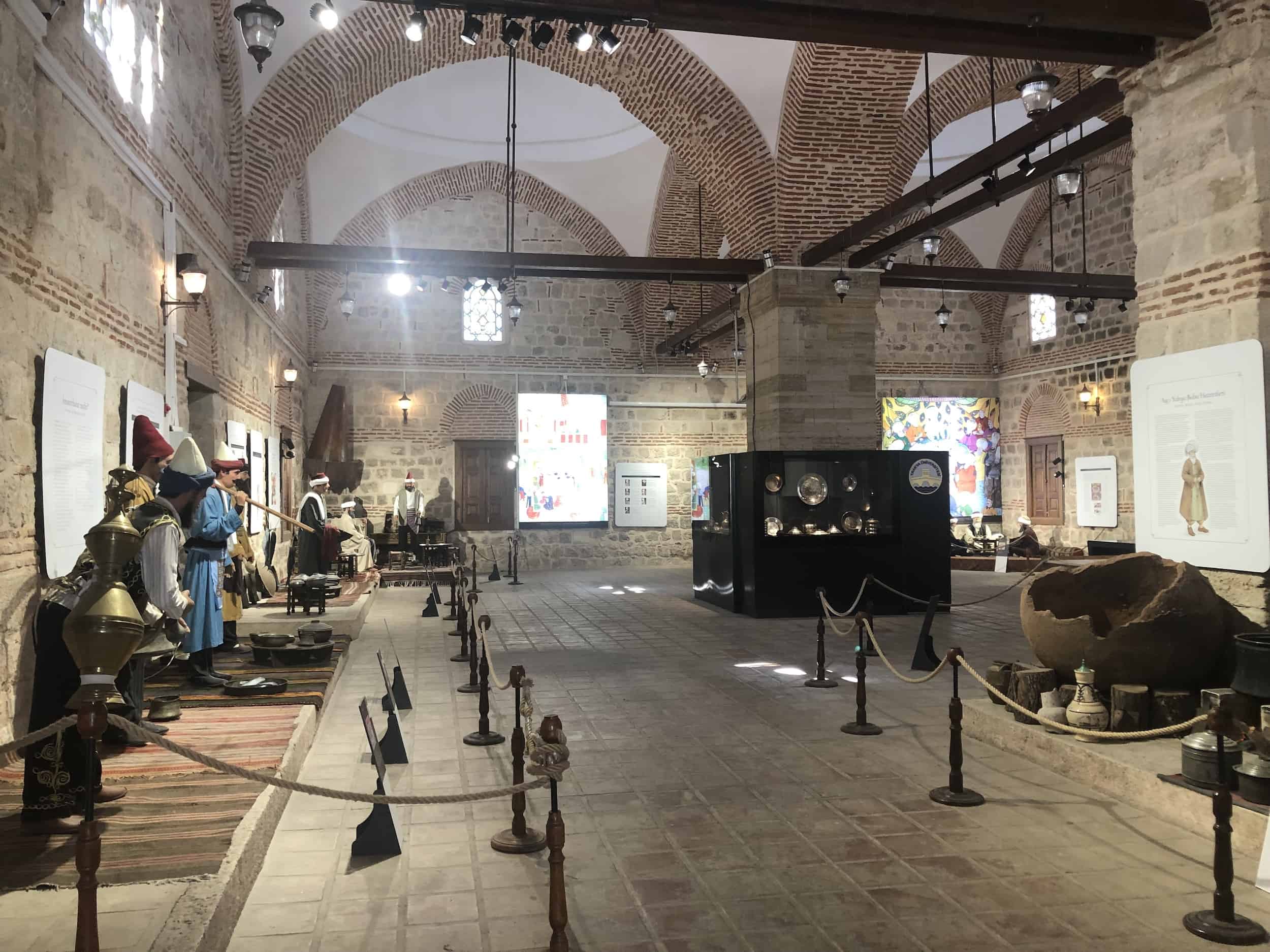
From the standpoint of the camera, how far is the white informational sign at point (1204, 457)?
235 inches

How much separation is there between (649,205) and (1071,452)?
35.9 ft

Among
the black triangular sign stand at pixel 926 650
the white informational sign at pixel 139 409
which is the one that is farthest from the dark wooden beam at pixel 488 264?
the black triangular sign stand at pixel 926 650

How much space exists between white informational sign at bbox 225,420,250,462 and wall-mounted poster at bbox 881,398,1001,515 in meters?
15.9

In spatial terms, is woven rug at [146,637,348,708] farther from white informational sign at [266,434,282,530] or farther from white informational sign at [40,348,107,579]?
white informational sign at [266,434,282,530]

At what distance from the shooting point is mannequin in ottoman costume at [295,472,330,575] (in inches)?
533

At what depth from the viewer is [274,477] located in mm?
15422

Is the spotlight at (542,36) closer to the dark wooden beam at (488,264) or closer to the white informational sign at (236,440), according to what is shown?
the dark wooden beam at (488,264)

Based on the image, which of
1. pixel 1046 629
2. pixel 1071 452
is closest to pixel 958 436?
pixel 1071 452

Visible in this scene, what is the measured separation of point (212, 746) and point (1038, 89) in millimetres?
8541

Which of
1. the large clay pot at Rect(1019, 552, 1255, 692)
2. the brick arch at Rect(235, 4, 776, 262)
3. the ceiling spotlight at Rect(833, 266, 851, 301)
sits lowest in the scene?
the large clay pot at Rect(1019, 552, 1255, 692)

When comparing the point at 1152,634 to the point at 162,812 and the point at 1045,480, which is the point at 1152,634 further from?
the point at 1045,480

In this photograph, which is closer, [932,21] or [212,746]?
[212,746]

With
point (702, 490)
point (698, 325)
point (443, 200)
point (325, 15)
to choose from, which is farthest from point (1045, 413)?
point (325, 15)

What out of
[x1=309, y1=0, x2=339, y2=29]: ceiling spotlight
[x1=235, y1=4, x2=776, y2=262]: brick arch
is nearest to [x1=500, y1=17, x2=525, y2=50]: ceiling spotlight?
[x1=309, y1=0, x2=339, y2=29]: ceiling spotlight
